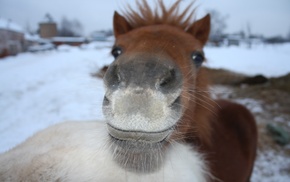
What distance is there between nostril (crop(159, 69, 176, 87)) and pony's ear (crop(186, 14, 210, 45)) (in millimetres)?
1436

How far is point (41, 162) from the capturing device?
140 centimetres

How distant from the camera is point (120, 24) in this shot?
2.58 meters

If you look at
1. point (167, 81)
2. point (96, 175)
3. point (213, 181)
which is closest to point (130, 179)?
point (96, 175)

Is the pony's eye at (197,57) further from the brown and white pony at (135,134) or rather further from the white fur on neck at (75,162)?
the white fur on neck at (75,162)

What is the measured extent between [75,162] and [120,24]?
1.67 m

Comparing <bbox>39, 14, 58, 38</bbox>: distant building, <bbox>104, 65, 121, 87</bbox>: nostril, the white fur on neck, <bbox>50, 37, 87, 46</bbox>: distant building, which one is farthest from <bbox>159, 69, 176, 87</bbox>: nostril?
<bbox>39, 14, 58, 38</bbox>: distant building

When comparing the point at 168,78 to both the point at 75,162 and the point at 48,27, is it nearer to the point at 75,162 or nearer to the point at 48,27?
the point at 75,162

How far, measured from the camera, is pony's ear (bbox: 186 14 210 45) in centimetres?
260

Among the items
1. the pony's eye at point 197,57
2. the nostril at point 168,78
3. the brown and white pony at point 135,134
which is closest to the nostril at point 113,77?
the brown and white pony at point 135,134

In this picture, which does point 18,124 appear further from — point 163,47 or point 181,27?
point 163,47

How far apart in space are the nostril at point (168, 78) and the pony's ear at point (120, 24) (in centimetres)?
142

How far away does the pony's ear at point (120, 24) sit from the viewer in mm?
2534

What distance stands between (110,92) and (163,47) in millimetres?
608

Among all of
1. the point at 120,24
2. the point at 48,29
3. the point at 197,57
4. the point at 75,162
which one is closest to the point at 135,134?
the point at 75,162
